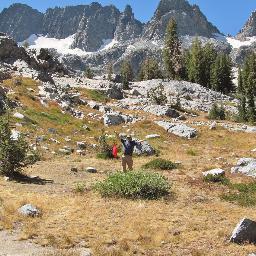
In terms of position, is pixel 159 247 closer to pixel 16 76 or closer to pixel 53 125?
pixel 53 125

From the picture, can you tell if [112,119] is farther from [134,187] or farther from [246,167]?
[134,187]

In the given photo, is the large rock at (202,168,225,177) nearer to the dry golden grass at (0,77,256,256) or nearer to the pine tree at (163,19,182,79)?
the dry golden grass at (0,77,256,256)

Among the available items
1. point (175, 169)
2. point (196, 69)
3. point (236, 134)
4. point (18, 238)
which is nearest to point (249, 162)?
point (175, 169)

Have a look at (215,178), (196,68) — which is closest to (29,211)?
(215,178)

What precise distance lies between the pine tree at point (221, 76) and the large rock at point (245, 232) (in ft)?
337

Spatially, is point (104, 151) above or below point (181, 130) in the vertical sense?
below

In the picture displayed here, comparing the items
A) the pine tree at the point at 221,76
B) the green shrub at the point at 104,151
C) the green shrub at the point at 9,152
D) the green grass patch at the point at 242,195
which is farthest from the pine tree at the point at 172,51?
the green grass patch at the point at 242,195

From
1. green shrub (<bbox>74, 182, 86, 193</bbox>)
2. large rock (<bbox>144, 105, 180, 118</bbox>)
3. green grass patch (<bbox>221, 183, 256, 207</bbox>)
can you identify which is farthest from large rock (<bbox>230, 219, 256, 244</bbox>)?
large rock (<bbox>144, 105, 180, 118</bbox>)

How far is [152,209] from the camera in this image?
1959cm

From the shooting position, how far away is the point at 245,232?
614 inches

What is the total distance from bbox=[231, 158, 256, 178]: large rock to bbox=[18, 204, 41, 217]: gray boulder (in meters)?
13.3

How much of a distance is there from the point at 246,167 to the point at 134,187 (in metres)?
9.42

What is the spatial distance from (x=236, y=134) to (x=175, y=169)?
21.4 m

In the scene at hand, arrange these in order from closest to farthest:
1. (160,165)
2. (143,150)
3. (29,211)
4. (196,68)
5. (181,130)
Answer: (29,211), (160,165), (143,150), (181,130), (196,68)
